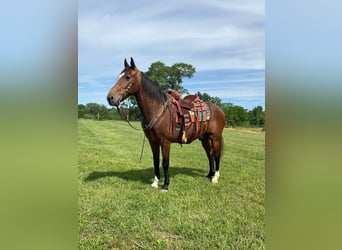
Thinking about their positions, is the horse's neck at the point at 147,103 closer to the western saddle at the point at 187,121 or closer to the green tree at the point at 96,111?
the western saddle at the point at 187,121

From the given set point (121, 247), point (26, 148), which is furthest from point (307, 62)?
point (121, 247)

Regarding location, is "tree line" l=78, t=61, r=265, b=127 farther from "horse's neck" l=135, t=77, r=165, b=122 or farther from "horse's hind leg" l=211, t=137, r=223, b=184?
"horse's hind leg" l=211, t=137, r=223, b=184

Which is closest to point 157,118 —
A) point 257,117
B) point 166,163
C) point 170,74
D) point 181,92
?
point 166,163

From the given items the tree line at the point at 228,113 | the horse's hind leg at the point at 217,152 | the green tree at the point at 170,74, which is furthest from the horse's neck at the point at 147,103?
the horse's hind leg at the point at 217,152

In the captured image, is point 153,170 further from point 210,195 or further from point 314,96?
point 314,96

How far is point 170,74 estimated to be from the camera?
1949mm

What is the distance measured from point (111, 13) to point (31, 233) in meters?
1.35

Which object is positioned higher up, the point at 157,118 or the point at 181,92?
the point at 181,92

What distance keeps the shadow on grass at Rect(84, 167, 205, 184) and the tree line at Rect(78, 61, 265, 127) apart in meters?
0.52

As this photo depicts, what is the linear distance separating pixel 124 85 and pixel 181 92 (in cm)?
42

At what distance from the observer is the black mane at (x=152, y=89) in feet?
7.39

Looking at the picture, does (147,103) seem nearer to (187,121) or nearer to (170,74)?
(187,121)

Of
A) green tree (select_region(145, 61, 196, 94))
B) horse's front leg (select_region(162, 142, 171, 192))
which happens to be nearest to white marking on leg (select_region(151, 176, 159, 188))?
horse's front leg (select_region(162, 142, 171, 192))

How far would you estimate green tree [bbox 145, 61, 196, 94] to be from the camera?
5.95 feet
